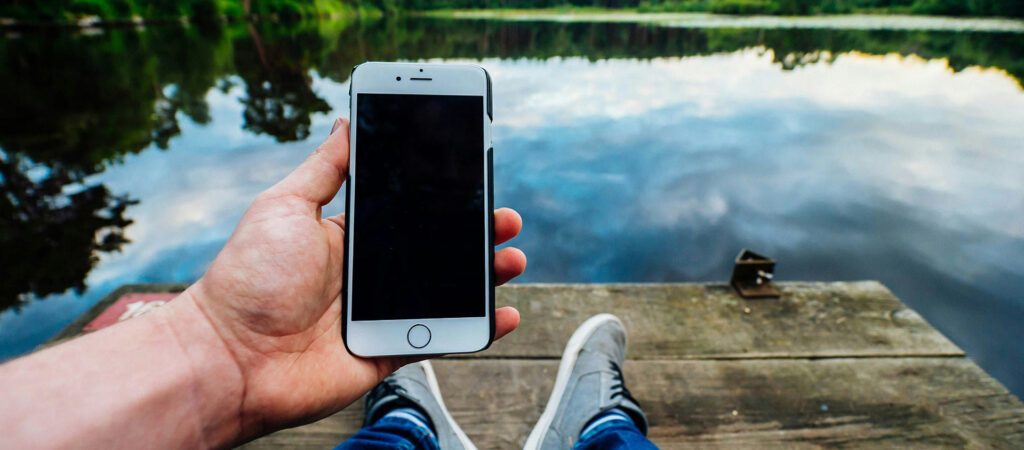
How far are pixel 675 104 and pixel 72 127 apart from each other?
41.1 feet

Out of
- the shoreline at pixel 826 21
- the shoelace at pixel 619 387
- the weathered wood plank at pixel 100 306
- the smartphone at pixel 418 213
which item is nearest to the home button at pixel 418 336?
the smartphone at pixel 418 213

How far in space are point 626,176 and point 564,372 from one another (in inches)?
188

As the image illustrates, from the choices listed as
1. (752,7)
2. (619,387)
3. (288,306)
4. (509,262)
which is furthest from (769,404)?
(752,7)

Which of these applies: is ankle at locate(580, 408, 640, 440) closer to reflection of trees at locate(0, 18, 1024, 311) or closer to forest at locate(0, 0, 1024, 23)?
reflection of trees at locate(0, 18, 1024, 311)

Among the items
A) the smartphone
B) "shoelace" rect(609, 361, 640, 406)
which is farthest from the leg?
"shoelace" rect(609, 361, 640, 406)

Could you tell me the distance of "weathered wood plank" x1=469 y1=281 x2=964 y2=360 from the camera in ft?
6.81

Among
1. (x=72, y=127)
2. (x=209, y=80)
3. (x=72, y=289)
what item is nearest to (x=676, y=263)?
(x=72, y=289)

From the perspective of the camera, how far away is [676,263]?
180 inches

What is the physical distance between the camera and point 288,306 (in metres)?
1.17

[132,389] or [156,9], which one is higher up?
[156,9]

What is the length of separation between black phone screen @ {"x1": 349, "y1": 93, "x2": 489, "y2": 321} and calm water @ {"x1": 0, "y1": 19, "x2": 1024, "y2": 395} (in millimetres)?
2839

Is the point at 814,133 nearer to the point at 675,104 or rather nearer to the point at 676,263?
the point at 675,104

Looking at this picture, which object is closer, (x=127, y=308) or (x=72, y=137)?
(x=127, y=308)

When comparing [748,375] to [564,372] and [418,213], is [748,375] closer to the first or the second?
[564,372]
